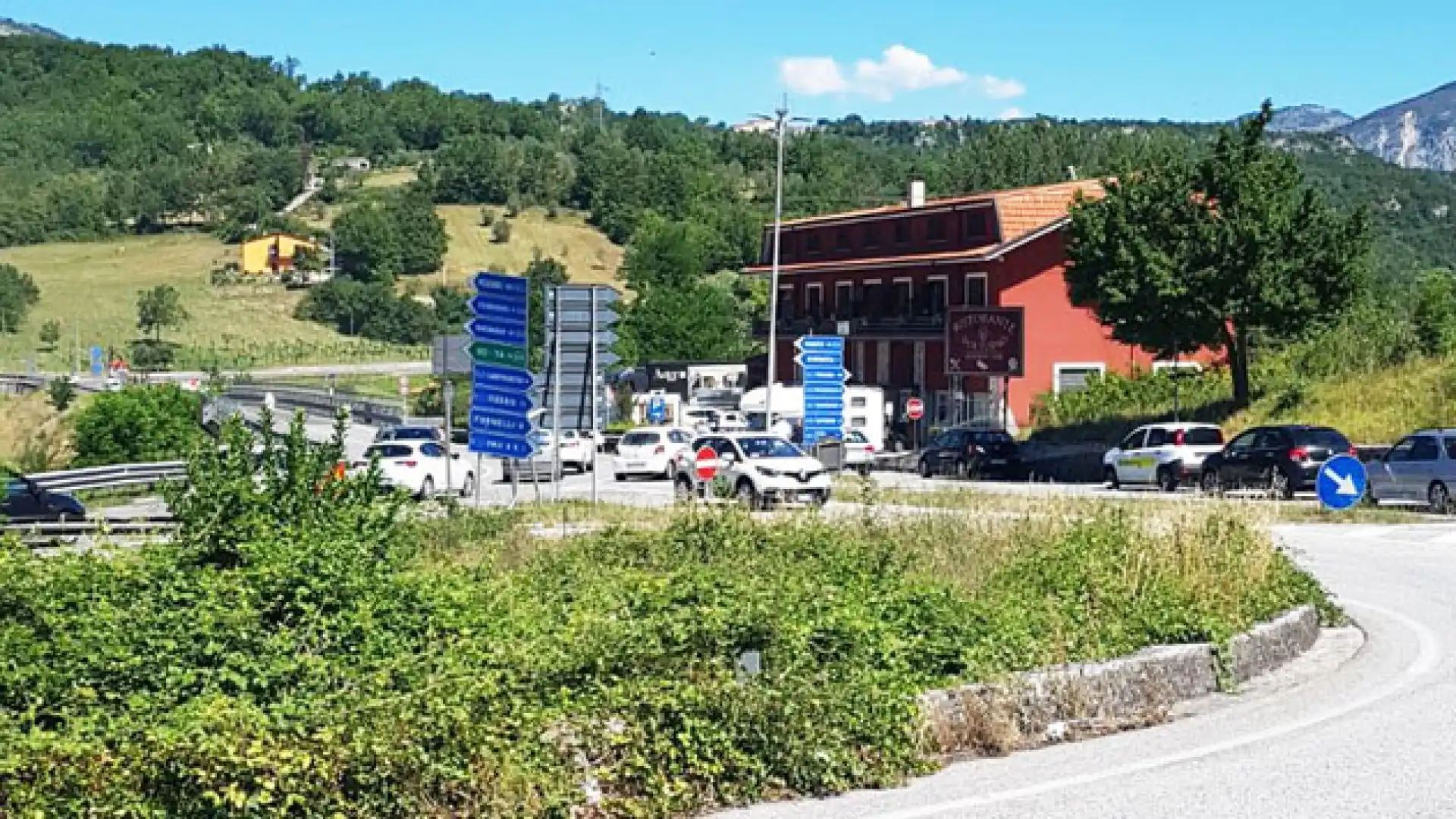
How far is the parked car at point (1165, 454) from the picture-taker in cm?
4322

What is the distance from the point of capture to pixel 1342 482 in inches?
941

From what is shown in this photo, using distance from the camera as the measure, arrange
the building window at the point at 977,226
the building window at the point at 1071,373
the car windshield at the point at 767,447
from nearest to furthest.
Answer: the car windshield at the point at 767,447 < the building window at the point at 1071,373 < the building window at the point at 977,226

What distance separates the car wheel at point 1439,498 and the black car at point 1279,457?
115 inches

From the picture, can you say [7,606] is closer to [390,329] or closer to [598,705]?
[598,705]

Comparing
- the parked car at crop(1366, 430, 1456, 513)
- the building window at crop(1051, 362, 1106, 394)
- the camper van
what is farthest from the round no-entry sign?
the building window at crop(1051, 362, 1106, 394)

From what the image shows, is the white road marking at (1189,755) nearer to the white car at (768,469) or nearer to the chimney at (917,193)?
the white car at (768,469)

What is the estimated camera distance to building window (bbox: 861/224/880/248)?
81438 mm

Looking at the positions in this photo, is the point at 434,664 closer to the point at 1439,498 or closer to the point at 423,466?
the point at 1439,498

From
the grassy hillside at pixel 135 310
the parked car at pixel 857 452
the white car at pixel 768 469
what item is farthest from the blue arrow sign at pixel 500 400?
the grassy hillside at pixel 135 310

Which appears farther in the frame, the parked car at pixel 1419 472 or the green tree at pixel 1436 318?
the green tree at pixel 1436 318

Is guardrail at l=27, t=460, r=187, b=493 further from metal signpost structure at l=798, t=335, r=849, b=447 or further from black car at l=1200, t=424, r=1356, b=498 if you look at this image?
black car at l=1200, t=424, r=1356, b=498

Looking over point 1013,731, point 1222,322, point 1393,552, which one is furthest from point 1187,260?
point 1013,731

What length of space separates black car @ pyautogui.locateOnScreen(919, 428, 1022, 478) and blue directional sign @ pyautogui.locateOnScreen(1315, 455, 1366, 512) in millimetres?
27060

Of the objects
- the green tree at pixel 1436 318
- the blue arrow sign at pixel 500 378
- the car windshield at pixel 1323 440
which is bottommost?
the car windshield at pixel 1323 440
